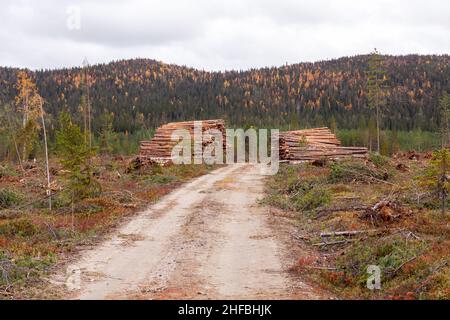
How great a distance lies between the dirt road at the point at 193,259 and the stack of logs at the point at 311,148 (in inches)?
684

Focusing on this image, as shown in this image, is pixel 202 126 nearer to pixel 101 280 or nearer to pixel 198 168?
pixel 198 168

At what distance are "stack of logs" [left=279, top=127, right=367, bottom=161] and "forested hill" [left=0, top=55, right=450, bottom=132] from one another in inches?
2484

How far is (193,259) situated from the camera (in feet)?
38.4

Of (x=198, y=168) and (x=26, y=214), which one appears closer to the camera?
(x=26, y=214)

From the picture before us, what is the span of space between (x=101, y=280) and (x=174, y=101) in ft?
407

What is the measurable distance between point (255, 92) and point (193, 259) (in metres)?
129

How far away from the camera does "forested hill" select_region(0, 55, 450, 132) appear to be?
113750 millimetres

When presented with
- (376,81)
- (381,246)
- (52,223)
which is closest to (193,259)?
(381,246)

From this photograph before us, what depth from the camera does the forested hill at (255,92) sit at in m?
114

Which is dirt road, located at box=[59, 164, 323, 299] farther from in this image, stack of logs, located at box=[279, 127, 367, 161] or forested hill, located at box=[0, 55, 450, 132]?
forested hill, located at box=[0, 55, 450, 132]

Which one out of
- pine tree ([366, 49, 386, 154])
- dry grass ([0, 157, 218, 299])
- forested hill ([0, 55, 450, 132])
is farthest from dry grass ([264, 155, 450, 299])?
forested hill ([0, 55, 450, 132])

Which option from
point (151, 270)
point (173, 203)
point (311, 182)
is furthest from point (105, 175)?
point (151, 270)

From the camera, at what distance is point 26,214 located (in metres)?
18.6

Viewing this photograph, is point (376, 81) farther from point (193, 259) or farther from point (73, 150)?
point (193, 259)
